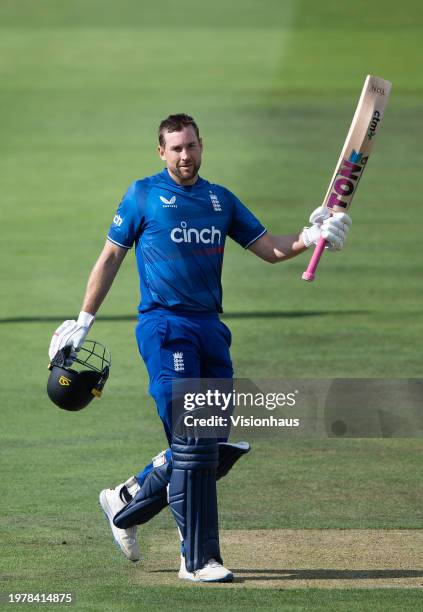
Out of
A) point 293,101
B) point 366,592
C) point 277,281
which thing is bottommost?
point 366,592

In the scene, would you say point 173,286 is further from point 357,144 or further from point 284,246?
point 357,144

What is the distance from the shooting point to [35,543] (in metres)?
7.38

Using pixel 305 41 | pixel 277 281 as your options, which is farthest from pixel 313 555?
pixel 305 41

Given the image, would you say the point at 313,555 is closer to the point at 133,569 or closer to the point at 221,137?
the point at 133,569

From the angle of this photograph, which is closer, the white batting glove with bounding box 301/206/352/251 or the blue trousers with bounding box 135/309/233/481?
the blue trousers with bounding box 135/309/233/481

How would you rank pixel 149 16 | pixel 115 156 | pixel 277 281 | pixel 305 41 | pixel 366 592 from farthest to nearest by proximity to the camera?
pixel 149 16, pixel 305 41, pixel 115 156, pixel 277 281, pixel 366 592

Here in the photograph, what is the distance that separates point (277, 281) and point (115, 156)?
312 inches

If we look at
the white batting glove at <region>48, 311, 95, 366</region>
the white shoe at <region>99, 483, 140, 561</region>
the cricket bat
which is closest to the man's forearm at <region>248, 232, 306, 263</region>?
the cricket bat

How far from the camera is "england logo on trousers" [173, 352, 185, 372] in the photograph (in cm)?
692

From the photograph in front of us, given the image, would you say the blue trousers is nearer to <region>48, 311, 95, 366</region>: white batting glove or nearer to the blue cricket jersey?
the blue cricket jersey

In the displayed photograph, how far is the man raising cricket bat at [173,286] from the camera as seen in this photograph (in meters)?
6.95

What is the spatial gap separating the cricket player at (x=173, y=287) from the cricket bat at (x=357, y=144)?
0.45ft

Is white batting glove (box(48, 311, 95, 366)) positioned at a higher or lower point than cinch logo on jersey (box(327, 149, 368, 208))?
lower

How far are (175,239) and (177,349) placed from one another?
0.53 m
